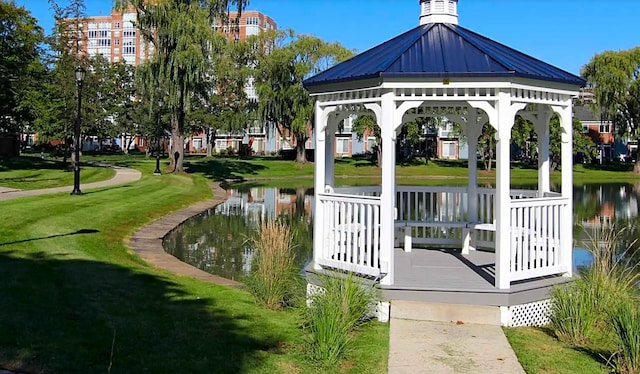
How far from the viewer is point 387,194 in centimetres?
762

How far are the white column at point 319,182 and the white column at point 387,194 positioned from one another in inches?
42.7

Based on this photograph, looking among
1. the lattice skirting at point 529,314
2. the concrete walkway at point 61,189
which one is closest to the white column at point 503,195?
the lattice skirting at point 529,314

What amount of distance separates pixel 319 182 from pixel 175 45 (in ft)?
84.9

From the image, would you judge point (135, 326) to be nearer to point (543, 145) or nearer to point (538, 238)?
point (538, 238)

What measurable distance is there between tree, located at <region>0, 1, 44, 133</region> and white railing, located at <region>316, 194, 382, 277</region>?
82.9ft

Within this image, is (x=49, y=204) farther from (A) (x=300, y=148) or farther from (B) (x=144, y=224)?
(A) (x=300, y=148)

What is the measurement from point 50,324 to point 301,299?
267 cm

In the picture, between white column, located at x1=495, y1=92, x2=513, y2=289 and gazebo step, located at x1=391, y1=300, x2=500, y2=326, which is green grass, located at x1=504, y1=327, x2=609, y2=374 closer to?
gazebo step, located at x1=391, y1=300, x2=500, y2=326

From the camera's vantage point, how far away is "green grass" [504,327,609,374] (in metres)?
5.67

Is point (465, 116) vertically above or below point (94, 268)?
above

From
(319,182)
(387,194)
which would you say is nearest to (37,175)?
(319,182)

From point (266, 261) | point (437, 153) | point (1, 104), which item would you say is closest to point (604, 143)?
point (437, 153)

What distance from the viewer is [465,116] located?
10.9 metres

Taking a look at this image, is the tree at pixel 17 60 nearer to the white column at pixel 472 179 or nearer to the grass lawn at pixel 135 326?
the grass lawn at pixel 135 326
